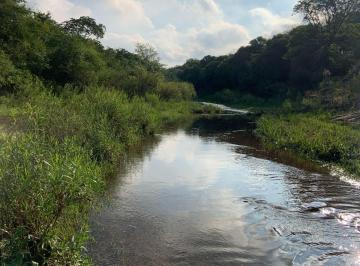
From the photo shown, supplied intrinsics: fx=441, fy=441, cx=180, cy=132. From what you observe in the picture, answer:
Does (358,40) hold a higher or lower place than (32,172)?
higher

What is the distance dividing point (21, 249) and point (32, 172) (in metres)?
1.35

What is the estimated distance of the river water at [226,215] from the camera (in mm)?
10086

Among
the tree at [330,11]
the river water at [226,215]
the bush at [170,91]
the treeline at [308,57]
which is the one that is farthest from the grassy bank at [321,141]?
the tree at [330,11]

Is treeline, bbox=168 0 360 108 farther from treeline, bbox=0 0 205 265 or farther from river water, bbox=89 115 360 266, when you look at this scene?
river water, bbox=89 115 360 266

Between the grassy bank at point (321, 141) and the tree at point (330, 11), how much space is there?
132 ft

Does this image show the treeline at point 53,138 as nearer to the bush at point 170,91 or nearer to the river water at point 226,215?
the river water at point 226,215

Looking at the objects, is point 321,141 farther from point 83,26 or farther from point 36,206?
point 83,26

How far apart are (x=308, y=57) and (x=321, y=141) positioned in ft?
172

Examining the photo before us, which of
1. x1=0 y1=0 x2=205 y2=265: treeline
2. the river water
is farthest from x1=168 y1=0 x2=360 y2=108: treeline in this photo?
the river water

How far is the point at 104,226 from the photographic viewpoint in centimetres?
1156

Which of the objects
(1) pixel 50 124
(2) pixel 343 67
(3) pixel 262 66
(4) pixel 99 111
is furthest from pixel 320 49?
(1) pixel 50 124

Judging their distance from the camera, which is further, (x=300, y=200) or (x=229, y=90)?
(x=229, y=90)

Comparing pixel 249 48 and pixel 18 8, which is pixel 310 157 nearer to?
pixel 18 8

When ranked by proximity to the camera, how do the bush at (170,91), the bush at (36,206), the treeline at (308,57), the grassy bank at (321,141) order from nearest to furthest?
the bush at (36,206) → the grassy bank at (321,141) → the bush at (170,91) → the treeline at (308,57)
